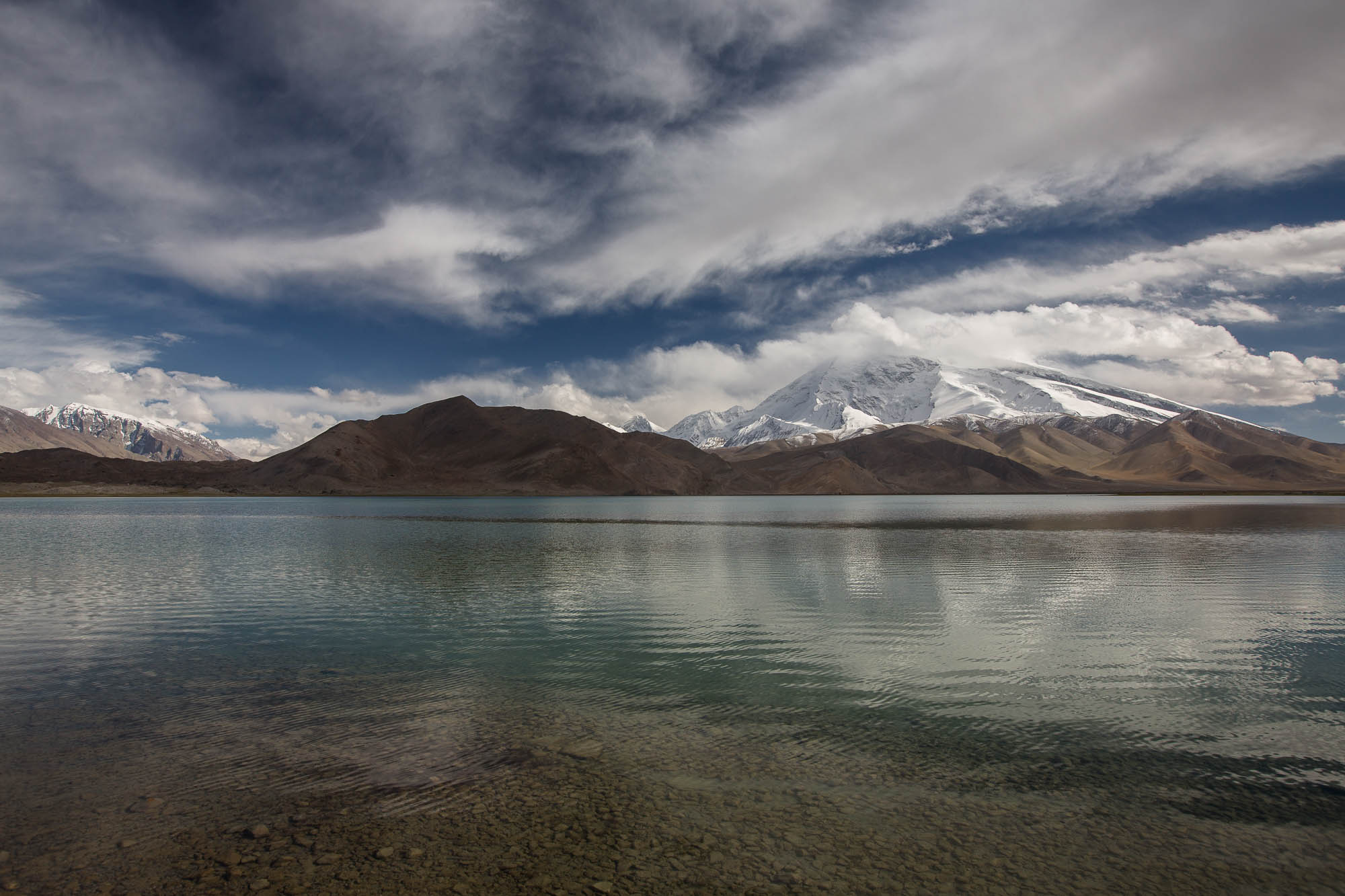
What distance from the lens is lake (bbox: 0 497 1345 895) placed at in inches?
368

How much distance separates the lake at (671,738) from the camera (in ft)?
30.7

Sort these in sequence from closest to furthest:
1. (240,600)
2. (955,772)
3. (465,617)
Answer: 1. (955,772)
2. (465,617)
3. (240,600)

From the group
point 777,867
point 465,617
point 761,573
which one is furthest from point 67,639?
point 761,573

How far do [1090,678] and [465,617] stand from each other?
20973 millimetres

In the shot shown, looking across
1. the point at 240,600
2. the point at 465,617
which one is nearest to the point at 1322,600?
the point at 465,617

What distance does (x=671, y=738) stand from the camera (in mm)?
14094

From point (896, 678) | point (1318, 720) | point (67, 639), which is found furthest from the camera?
point (67, 639)

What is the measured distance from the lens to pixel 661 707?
52.9 ft

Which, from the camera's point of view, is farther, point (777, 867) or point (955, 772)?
point (955, 772)

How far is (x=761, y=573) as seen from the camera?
41.0 meters

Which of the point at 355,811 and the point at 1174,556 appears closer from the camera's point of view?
the point at 355,811

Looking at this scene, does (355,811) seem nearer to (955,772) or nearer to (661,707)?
(661,707)

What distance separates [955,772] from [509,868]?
302 inches

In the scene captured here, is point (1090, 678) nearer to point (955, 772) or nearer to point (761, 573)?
point (955, 772)
